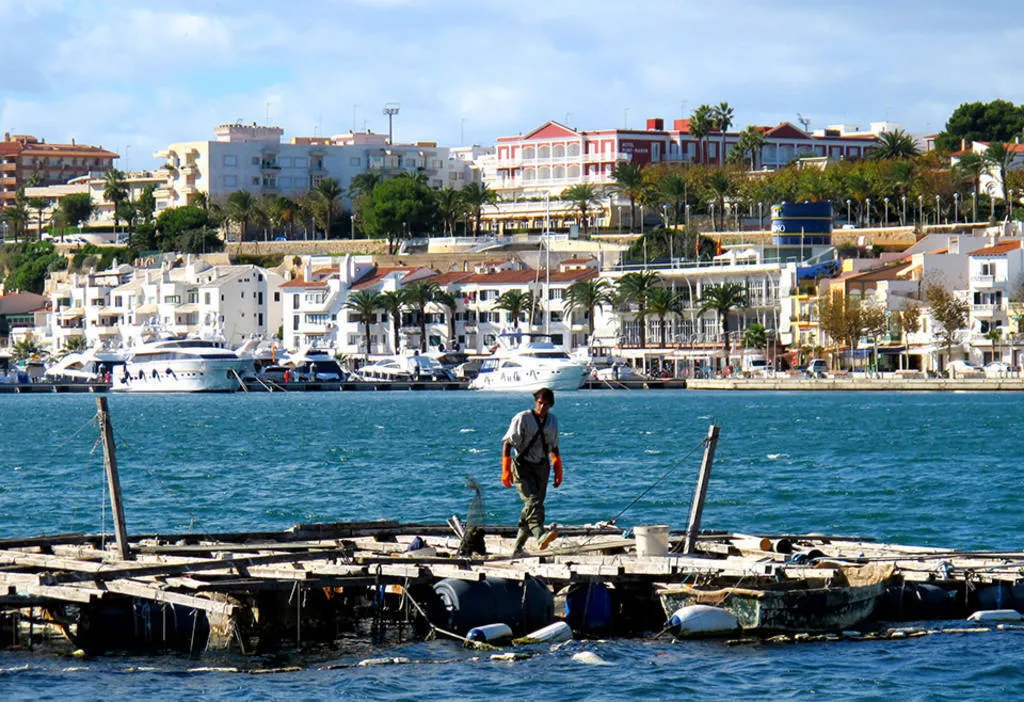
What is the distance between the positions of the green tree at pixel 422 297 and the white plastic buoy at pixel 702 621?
12099 cm

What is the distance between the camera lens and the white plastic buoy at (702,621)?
2159 centimetres

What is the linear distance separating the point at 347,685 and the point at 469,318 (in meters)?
125

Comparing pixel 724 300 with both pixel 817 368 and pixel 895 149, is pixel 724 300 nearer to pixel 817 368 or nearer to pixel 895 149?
pixel 817 368

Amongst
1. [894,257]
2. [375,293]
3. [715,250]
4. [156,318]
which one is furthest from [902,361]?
[156,318]

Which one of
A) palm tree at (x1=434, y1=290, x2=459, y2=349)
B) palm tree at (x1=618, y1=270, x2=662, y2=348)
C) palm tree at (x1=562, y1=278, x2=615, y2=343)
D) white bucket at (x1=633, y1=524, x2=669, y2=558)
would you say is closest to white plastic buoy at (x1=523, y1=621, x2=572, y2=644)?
white bucket at (x1=633, y1=524, x2=669, y2=558)

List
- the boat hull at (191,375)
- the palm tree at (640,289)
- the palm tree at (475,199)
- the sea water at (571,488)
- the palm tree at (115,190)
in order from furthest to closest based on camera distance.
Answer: the palm tree at (115,190) → the palm tree at (475,199) → the palm tree at (640,289) → the boat hull at (191,375) → the sea water at (571,488)

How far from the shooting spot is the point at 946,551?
2516cm

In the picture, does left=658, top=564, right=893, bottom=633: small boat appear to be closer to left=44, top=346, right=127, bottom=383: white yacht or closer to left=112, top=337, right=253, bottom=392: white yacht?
left=112, top=337, right=253, bottom=392: white yacht

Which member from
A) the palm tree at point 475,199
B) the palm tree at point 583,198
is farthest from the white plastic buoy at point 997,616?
the palm tree at point 475,199

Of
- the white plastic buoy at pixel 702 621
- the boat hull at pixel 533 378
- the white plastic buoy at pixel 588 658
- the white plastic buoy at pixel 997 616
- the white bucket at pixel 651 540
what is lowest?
the white plastic buoy at pixel 588 658

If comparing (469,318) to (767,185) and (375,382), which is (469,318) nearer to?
(375,382)

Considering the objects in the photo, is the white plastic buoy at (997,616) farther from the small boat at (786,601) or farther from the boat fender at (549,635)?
the boat fender at (549,635)

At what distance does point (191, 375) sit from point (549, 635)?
10538 cm

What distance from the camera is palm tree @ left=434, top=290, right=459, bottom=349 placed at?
143 meters
